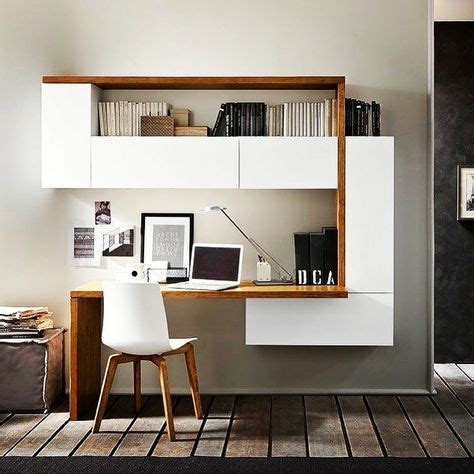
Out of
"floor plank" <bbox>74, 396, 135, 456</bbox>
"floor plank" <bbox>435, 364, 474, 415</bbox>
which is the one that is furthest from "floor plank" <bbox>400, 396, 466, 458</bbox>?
"floor plank" <bbox>74, 396, 135, 456</bbox>

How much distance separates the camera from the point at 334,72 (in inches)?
211

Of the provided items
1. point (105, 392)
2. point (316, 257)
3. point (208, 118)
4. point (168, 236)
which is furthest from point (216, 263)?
point (105, 392)

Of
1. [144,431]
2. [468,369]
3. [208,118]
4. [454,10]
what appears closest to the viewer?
[144,431]

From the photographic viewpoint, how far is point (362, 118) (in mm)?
5137

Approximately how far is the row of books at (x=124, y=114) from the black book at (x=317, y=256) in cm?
120

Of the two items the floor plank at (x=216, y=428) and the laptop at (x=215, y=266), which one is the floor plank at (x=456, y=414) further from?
the laptop at (x=215, y=266)

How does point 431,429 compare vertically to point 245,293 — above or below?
below

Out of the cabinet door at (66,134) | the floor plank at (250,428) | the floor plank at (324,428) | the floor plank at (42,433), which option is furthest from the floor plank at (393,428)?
the cabinet door at (66,134)

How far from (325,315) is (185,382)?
3.50 ft

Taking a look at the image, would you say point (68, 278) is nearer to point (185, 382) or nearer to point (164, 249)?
point (164, 249)

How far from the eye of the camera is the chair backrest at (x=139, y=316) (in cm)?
444

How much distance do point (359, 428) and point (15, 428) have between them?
187cm

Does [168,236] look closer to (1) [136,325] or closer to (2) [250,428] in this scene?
(1) [136,325]

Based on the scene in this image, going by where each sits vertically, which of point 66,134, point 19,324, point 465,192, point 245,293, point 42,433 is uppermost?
point 66,134
